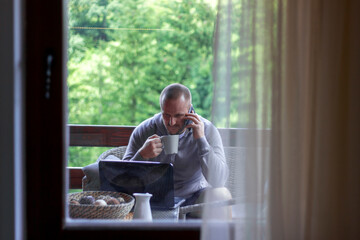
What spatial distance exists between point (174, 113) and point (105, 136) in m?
0.40

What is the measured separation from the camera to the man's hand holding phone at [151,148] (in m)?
1.94

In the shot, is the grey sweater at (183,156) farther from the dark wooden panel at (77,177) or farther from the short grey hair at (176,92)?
the dark wooden panel at (77,177)

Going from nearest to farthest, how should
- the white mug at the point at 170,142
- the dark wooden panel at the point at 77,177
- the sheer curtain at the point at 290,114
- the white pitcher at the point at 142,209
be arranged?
the sheer curtain at the point at 290,114 → the white pitcher at the point at 142,209 → the dark wooden panel at the point at 77,177 → the white mug at the point at 170,142

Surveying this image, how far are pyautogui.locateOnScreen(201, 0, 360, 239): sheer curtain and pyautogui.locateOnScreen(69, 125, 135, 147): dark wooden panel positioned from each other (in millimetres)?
772

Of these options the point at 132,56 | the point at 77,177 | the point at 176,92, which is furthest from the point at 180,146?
the point at 132,56

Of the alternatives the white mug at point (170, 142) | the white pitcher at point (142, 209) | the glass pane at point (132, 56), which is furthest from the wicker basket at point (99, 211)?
the white mug at point (170, 142)

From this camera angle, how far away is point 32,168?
1.12 meters

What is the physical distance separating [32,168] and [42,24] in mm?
447

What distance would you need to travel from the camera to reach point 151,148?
1941 mm

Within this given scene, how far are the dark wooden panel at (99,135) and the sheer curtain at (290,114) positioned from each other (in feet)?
2.53

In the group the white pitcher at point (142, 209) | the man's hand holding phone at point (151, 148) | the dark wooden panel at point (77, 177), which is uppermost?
the man's hand holding phone at point (151, 148)

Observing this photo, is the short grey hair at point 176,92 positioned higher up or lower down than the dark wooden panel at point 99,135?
higher up

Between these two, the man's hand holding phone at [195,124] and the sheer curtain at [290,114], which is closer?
the sheer curtain at [290,114]

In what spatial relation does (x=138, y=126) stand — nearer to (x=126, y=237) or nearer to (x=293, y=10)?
(x=126, y=237)
